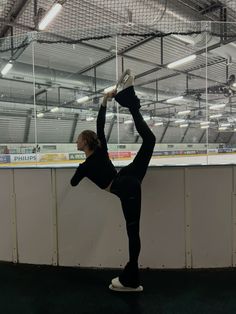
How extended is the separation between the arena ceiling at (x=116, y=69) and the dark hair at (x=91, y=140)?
1.74 metres

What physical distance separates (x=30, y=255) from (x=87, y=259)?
0.55 meters

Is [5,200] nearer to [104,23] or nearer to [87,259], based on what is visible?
[87,259]

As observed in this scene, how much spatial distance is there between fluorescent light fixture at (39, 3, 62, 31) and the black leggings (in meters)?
2.82

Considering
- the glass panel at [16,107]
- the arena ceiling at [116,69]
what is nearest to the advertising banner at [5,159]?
the glass panel at [16,107]

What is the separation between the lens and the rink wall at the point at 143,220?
2219 mm

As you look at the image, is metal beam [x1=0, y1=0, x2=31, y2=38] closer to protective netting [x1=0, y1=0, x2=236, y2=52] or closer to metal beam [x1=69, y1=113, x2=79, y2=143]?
protective netting [x1=0, y1=0, x2=236, y2=52]

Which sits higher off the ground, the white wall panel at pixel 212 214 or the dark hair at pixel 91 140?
the dark hair at pixel 91 140

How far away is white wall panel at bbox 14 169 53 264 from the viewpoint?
2398 mm

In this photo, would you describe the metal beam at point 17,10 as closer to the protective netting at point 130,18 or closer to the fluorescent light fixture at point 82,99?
the protective netting at point 130,18

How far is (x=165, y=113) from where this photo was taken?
4.75m

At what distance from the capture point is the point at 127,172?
6.11 feet

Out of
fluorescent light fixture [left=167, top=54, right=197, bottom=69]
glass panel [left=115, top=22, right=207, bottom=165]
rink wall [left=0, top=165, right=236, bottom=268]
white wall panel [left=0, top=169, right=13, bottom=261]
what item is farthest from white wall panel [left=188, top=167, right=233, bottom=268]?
fluorescent light fixture [left=167, top=54, right=197, bottom=69]

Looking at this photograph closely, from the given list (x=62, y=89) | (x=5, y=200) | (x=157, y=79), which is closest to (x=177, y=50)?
(x=157, y=79)

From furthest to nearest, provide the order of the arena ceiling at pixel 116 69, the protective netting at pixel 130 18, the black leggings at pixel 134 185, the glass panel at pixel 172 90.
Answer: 1. the glass panel at pixel 172 90
2. the arena ceiling at pixel 116 69
3. the protective netting at pixel 130 18
4. the black leggings at pixel 134 185
